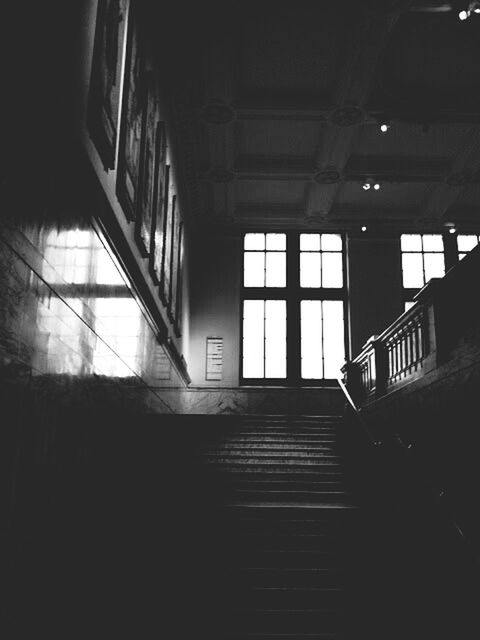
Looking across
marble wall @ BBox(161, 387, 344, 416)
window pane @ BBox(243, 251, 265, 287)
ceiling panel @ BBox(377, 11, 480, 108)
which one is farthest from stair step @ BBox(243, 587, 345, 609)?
window pane @ BBox(243, 251, 265, 287)

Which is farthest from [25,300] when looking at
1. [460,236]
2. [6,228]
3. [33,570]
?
[460,236]

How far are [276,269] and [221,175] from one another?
3.69 metres

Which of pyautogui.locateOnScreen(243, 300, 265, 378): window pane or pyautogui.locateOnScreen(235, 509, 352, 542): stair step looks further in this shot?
pyautogui.locateOnScreen(243, 300, 265, 378): window pane

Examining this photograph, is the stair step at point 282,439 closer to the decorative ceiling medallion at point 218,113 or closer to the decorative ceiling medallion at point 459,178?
the decorative ceiling medallion at point 218,113

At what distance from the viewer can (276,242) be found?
16562 mm

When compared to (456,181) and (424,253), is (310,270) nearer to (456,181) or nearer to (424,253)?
(424,253)

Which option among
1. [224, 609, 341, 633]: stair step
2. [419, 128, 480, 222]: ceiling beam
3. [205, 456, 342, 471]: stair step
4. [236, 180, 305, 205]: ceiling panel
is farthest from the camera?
[236, 180, 305, 205]: ceiling panel

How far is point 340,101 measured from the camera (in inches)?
428

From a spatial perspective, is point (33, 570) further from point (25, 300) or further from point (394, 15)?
point (394, 15)

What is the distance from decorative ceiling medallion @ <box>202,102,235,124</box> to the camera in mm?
10992

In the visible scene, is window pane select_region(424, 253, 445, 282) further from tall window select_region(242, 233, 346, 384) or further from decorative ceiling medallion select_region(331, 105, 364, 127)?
decorative ceiling medallion select_region(331, 105, 364, 127)

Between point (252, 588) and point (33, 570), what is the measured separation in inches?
84.7

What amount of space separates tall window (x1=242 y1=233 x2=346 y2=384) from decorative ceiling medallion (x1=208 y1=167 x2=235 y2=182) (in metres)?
3.03

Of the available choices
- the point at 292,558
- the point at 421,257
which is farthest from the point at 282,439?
the point at 421,257
